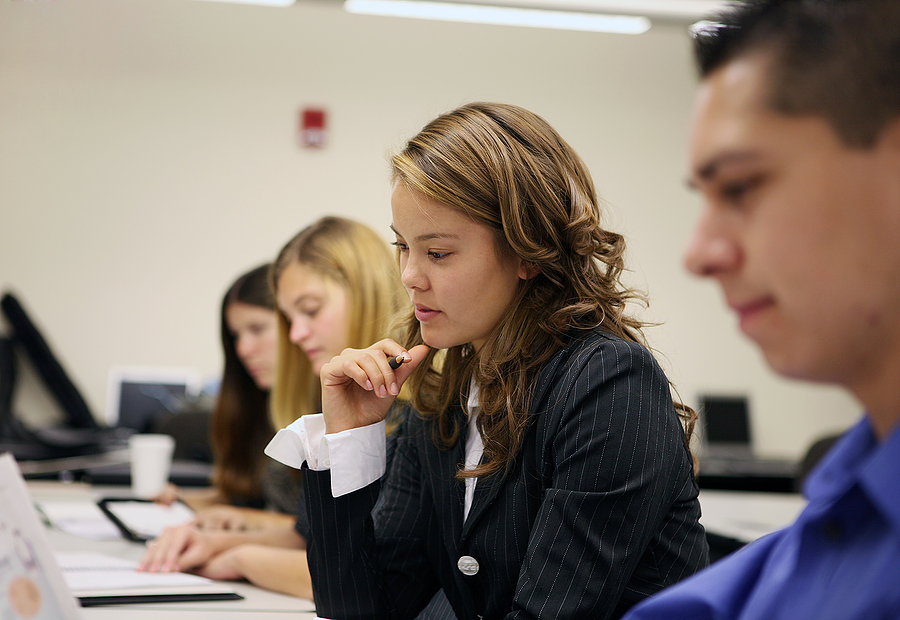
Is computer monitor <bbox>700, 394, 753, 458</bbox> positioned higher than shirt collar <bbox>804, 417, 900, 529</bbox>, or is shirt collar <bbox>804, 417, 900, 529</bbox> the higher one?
shirt collar <bbox>804, 417, 900, 529</bbox>

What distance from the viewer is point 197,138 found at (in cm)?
409

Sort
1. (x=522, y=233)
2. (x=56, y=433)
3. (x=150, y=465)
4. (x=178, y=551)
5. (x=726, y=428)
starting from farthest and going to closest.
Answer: (x=726, y=428)
(x=56, y=433)
(x=150, y=465)
(x=178, y=551)
(x=522, y=233)

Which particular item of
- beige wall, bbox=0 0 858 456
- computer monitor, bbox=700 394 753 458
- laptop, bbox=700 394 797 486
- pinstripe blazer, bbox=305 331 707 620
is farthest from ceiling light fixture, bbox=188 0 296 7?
pinstripe blazer, bbox=305 331 707 620

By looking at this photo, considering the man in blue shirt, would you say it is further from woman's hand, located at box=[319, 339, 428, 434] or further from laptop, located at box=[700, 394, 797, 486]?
laptop, located at box=[700, 394, 797, 486]

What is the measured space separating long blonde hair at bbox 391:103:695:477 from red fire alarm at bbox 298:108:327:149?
314cm

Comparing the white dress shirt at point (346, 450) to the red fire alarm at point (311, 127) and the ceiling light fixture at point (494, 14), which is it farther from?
the red fire alarm at point (311, 127)

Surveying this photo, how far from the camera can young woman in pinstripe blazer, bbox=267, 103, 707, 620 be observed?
3.10 feet

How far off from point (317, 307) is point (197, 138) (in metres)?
2.71

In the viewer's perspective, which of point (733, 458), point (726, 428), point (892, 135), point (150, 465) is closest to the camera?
point (892, 135)

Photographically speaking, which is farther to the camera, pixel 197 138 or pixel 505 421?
pixel 197 138

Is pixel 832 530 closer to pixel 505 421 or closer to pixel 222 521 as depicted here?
pixel 505 421

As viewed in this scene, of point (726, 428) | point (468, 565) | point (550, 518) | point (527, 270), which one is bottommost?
point (726, 428)

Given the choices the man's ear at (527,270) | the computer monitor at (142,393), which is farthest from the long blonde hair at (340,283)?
the computer monitor at (142,393)

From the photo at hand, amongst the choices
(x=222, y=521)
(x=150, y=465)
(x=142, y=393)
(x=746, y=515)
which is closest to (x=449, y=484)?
(x=222, y=521)
